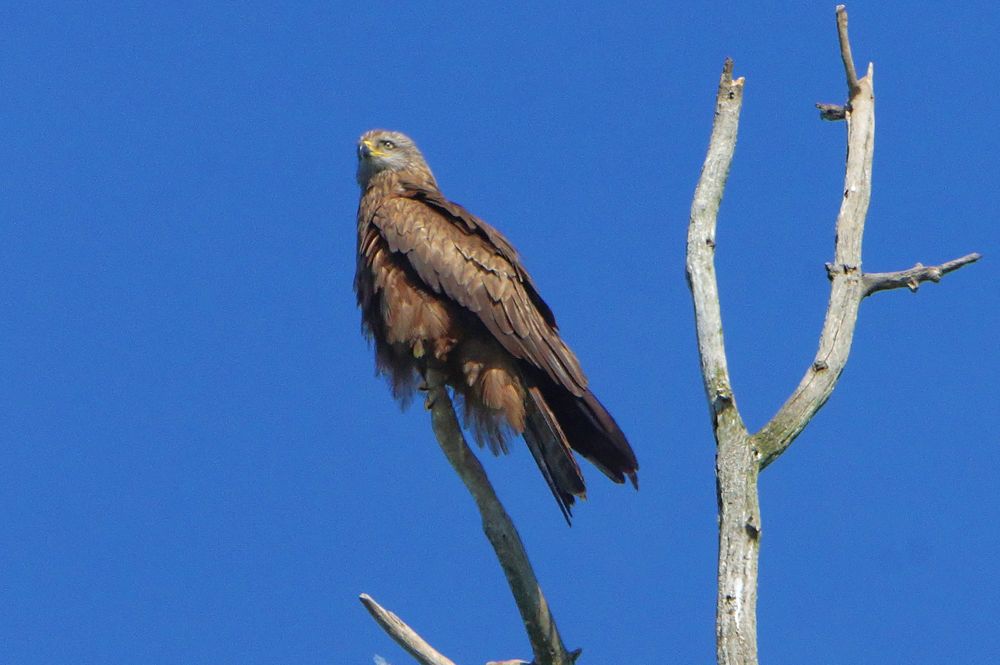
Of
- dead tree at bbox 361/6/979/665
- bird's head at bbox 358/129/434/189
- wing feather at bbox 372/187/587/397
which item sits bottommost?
dead tree at bbox 361/6/979/665

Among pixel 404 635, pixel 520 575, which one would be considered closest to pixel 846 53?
pixel 520 575

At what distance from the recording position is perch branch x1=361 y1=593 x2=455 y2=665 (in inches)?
208

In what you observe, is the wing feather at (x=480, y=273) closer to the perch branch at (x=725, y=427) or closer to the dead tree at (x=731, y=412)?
the dead tree at (x=731, y=412)

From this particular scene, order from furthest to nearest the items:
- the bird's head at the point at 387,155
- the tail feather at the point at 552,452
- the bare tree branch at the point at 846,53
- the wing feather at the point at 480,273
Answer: the bird's head at the point at 387,155 → the wing feather at the point at 480,273 → the tail feather at the point at 552,452 → the bare tree branch at the point at 846,53

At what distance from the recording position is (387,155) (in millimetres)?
7727

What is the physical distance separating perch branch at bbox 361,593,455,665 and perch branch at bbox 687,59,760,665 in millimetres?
1159

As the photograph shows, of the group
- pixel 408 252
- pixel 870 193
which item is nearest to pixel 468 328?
pixel 408 252

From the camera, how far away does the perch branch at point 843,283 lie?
5.27 m

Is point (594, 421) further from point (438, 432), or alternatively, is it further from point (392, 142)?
point (392, 142)

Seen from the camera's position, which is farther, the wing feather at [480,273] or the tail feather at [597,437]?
the wing feather at [480,273]

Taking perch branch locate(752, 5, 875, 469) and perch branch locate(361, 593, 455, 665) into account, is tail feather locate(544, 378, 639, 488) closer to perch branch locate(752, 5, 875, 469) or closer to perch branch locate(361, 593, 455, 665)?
perch branch locate(752, 5, 875, 469)

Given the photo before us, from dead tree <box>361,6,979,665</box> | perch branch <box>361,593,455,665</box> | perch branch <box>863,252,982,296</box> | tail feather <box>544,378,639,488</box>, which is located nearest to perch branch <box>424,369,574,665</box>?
dead tree <box>361,6,979,665</box>

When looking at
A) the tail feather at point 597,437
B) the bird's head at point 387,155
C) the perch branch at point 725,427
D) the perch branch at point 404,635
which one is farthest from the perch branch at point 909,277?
the bird's head at point 387,155

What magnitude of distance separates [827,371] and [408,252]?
7.40ft
